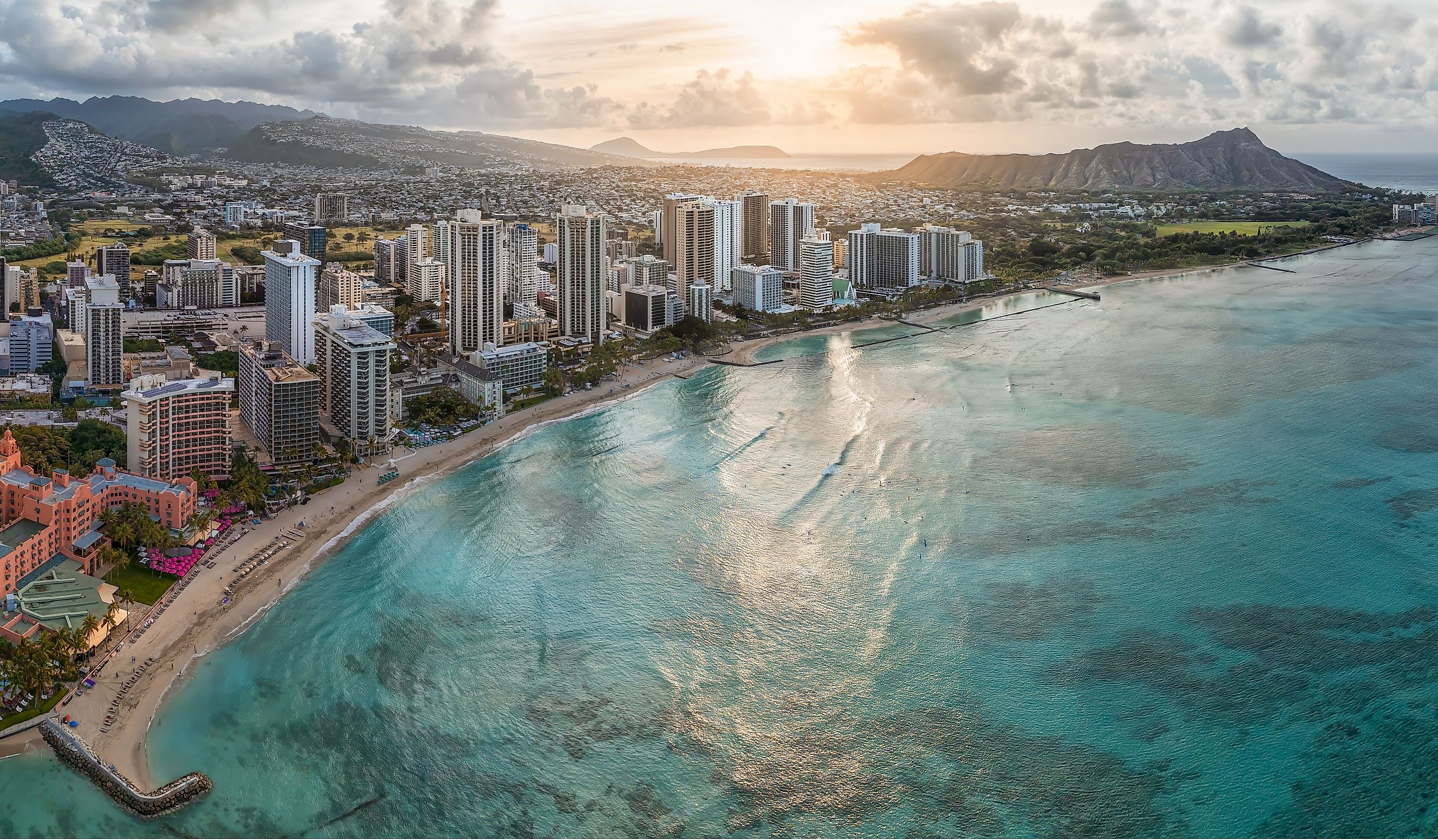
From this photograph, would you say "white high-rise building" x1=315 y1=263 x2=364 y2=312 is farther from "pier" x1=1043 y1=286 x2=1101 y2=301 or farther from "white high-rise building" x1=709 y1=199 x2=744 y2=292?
"pier" x1=1043 y1=286 x2=1101 y2=301

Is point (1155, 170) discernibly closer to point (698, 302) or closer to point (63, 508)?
point (698, 302)

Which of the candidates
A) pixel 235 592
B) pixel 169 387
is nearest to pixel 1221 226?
pixel 169 387

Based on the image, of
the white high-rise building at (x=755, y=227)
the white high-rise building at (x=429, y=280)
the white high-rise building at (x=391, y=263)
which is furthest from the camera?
the white high-rise building at (x=755, y=227)

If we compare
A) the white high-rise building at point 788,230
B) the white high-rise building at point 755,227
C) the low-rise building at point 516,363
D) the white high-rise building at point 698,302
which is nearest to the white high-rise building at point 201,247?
the white high-rise building at point 698,302

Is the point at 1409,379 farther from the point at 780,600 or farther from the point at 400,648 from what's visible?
the point at 400,648

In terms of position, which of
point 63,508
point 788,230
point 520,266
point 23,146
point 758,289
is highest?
point 23,146

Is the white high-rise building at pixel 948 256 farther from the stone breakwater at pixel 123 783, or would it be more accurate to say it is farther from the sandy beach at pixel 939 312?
the stone breakwater at pixel 123 783
